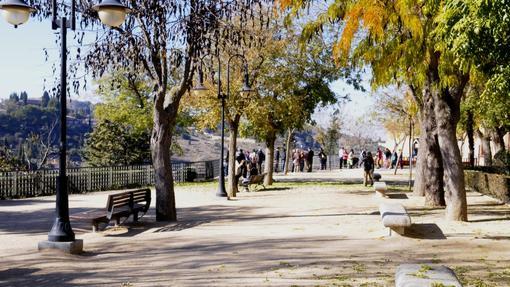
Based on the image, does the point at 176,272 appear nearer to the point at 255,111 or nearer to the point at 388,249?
the point at 388,249

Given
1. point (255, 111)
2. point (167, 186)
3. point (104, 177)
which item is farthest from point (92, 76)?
point (104, 177)

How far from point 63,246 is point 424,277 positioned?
6.51 metres

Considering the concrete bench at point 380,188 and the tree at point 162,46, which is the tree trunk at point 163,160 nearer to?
the tree at point 162,46

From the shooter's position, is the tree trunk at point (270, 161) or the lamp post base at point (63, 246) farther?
the tree trunk at point (270, 161)

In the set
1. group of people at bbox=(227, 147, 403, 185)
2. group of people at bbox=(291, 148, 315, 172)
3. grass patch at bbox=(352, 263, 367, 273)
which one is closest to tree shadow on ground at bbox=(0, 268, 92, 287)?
grass patch at bbox=(352, 263, 367, 273)

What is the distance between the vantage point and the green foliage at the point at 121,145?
45312 mm

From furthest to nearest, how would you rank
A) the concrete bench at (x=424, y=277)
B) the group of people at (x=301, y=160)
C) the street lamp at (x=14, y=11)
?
the group of people at (x=301, y=160), the street lamp at (x=14, y=11), the concrete bench at (x=424, y=277)

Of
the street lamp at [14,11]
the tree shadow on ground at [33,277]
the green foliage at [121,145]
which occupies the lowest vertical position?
the tree shadow on ground at [33,277]

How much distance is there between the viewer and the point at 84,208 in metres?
19.1

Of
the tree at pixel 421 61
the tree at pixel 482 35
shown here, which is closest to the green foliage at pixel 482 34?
the tree at pixel 482 35

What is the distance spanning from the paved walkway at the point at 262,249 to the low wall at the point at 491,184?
0.73 meters

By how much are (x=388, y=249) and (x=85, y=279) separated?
195 inches

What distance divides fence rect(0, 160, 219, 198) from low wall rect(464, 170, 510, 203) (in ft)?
48.6

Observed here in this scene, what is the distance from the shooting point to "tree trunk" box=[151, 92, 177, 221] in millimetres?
14172
